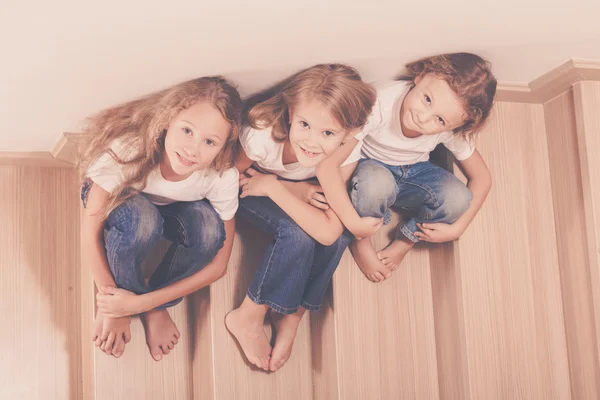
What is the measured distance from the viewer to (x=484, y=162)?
2.26 meters

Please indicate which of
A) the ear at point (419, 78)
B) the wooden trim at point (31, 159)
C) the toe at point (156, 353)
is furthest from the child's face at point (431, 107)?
the wooden trim at point (31, 159)

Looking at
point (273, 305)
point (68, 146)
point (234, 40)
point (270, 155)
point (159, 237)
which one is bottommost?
point (273, 305)

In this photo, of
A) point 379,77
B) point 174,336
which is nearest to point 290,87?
point 379,77

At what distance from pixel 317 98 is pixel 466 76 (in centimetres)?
41

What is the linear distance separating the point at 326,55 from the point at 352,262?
71 cm

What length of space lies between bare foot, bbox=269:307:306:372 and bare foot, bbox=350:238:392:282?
0.23m

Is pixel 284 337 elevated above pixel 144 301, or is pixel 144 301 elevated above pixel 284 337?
pixel 144 301

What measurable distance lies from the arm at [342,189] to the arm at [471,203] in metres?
0.18

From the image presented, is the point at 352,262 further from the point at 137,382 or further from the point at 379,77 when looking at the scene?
the point at 137,382

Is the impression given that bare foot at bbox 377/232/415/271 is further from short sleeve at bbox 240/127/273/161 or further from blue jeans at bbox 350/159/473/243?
short sleeve at bbox 240/127/273/161

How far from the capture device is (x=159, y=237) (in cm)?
204

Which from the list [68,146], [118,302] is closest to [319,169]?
[118,302]

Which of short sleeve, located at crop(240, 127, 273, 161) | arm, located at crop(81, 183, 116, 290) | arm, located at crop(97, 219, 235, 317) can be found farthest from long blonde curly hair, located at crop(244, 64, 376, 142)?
arm, located at crop(81, 183, 116, 290)

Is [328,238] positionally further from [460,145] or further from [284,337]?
[460,145]
